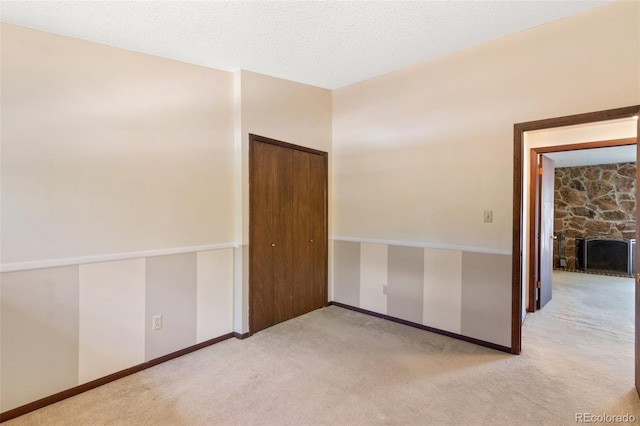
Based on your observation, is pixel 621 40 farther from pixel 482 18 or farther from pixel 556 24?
pixel 482 18

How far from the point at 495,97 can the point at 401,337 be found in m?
2.35

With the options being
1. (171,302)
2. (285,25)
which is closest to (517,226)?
(285,25)

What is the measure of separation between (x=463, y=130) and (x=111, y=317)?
3.32 m

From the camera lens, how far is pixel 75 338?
2.13m

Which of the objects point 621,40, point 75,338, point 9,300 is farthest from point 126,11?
point 621,40

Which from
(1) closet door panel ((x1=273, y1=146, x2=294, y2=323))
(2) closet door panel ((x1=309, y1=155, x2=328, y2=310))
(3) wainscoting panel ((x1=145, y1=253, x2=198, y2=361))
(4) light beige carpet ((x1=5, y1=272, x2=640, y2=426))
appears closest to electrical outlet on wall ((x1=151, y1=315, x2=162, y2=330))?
(3) wainscoting panel ((x1=145, y1=253, x2=198, y2=361))

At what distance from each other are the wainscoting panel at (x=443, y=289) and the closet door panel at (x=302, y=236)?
1.33 m

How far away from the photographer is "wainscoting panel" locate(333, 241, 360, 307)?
374cm

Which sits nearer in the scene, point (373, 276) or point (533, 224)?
point (373, 276)

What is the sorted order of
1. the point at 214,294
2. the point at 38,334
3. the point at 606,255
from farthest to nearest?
the point at 606,255, the point at 214,294, the point at 38,334

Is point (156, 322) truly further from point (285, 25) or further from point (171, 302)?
point (285, 25)

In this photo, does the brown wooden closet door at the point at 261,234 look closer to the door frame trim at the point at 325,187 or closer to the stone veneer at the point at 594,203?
the door frame trim at the point at 325,187

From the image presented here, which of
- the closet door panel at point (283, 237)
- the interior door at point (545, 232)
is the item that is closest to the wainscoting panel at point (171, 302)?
the closet door panel at point (283, 237)

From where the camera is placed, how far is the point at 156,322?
2.52 meters
